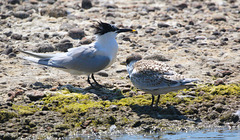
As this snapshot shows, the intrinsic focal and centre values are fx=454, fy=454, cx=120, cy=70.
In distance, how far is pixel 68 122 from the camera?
6.06 metres

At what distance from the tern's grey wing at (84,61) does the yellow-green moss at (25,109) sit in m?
1.13

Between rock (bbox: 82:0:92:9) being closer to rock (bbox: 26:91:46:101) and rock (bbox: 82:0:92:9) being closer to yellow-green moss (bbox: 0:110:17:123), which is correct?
rock (bbox: 26:91:46:101)

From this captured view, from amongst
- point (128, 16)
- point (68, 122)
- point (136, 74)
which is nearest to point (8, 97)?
point (68, 122)

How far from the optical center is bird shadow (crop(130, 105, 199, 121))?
20.6ft

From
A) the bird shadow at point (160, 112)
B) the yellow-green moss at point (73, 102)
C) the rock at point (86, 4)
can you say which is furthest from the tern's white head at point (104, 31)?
the rock at point (86, 4)

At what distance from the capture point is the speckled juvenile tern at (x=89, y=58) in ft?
23.7

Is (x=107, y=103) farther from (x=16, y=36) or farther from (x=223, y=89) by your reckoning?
(x=16, y=36)

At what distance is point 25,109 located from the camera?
629 centimetres

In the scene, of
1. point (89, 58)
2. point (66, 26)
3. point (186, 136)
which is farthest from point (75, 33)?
point (186, 136)

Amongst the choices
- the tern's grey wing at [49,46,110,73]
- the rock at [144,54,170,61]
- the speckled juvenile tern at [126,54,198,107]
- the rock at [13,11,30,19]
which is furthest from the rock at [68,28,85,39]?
the speckled juvenile tern at [126,54,198,107]

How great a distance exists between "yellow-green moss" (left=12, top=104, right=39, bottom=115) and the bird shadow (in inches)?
54.9

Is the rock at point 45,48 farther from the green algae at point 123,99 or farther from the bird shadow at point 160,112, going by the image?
the bird shadow at point 160,112

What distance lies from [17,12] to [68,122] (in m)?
5.31

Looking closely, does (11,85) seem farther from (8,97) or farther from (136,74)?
(136,74)
